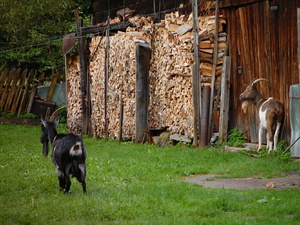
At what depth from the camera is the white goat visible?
13.9 metres

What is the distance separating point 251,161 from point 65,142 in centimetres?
506

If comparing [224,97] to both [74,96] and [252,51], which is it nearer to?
[252,51]

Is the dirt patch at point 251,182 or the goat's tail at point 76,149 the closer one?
the goat's tail at point 76,149

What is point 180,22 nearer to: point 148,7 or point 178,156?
point 148,7

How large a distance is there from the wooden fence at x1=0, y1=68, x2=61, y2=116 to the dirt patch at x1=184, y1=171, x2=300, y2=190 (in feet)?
53.5

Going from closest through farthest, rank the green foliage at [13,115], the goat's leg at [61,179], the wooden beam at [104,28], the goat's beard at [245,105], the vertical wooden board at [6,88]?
the goat's leg at [61,179], the goat's beard at [245,105], the wooden beam at [104,28], the green foliage at [13,115], the vertical wooden board at [6,88]

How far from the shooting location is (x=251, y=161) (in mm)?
12852

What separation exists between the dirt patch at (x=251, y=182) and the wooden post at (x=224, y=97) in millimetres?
4100

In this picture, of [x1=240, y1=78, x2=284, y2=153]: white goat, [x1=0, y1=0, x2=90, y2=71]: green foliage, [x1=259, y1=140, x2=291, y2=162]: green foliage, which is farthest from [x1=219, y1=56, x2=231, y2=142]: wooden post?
[x1=0, y1=0, x2=90, y2=71]: green foliage

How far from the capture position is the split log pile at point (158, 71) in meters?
16.4

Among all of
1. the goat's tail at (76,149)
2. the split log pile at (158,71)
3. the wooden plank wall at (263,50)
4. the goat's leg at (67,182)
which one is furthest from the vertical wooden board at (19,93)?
the goat's tail at (76,149)

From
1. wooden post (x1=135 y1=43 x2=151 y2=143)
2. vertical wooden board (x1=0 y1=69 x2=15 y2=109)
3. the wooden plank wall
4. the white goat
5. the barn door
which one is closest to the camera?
the white goat

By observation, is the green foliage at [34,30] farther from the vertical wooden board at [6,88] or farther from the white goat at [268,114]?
the white goat at [268,114]

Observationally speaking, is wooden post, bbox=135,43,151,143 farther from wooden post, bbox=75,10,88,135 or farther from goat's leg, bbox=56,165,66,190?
goat's leg, bbox=56,165,66,190
